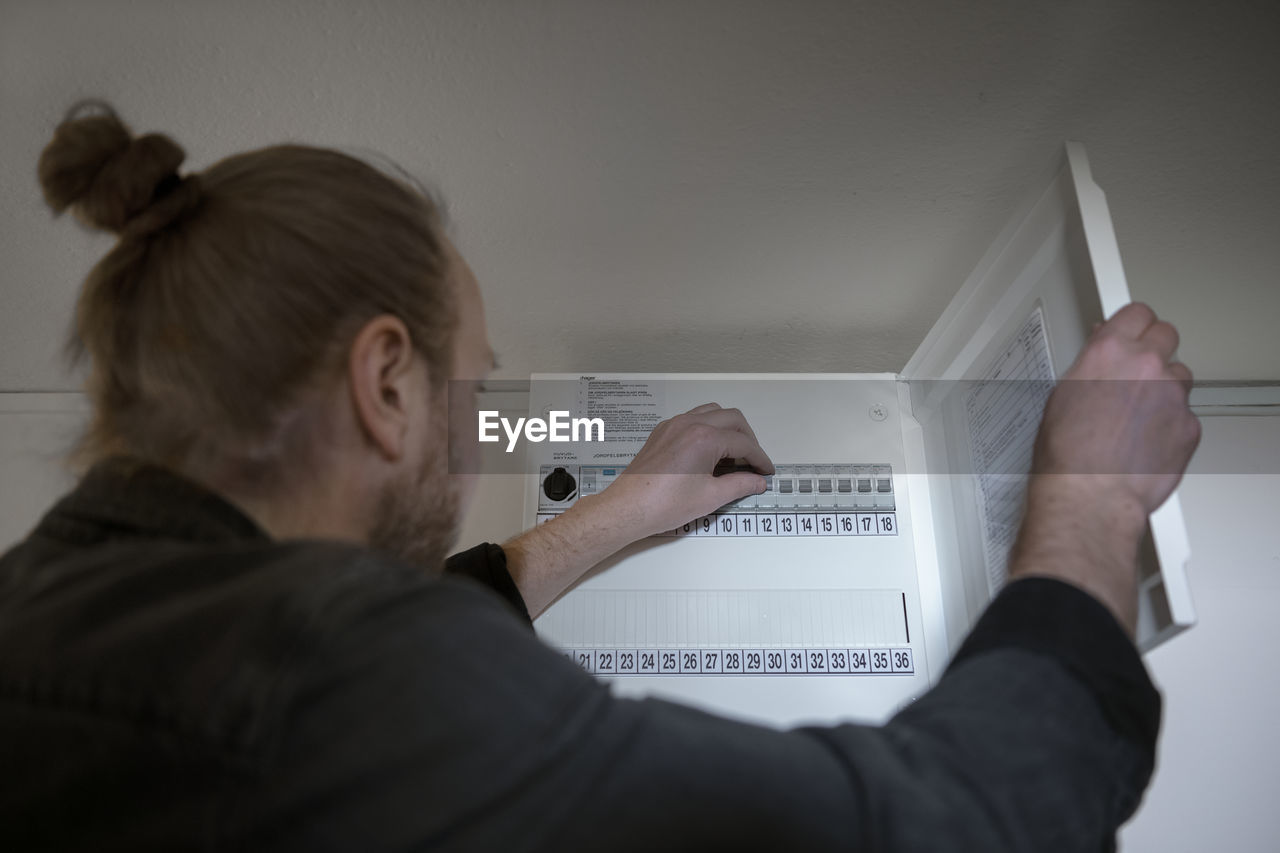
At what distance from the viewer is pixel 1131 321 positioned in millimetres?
662

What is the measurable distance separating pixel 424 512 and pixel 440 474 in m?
0.04

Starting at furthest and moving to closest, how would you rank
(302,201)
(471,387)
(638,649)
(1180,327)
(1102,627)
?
1. (1180,327)
2. (638,649)
3. (471,387)
4. (302,201)
5. (1102,627)

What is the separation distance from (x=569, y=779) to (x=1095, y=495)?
0.46 metres

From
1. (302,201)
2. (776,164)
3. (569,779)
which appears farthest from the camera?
(776,164)

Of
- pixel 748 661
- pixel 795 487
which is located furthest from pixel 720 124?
pixel 748 661

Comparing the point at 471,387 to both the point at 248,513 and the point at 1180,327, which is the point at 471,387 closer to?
the point at 248,513

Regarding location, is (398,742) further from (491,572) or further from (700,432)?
(700,432)

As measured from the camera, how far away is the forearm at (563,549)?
1.01 m

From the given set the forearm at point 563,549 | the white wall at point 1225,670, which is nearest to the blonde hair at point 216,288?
the forearm at point 563,549

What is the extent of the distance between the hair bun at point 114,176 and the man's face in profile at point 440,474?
23 cm

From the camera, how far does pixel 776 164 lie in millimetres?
909

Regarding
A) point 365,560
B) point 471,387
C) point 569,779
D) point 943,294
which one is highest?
point 943,294

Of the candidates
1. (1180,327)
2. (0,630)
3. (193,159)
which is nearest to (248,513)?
(0,630)

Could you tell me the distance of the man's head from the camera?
62cm
